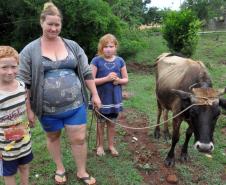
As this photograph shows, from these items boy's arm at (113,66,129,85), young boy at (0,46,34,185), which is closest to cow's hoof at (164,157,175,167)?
boy's arm at (113,66,129,85)

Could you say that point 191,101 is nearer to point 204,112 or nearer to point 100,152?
point 204,112

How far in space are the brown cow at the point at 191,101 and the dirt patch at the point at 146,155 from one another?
19 cm

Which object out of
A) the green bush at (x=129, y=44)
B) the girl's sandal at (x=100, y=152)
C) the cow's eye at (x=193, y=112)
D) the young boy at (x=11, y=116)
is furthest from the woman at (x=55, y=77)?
the green bush at (x=129, y=44)

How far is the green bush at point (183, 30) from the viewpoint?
13.9 meters

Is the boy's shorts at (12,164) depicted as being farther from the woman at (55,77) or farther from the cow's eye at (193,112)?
the cow's eye at (193,112)

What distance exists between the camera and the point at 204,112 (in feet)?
14.4

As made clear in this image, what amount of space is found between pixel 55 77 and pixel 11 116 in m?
0.64

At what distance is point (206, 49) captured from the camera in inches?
699

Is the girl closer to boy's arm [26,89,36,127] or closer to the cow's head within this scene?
the cow's head

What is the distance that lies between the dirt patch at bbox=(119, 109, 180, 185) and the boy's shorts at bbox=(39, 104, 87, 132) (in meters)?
1.27

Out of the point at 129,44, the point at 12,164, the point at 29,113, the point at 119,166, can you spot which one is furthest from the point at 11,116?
the point at 129,44

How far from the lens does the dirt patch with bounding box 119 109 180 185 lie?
186 inches

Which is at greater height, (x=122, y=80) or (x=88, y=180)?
(x=122, y=80)

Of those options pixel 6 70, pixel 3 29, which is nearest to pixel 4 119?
pixel 6 70
